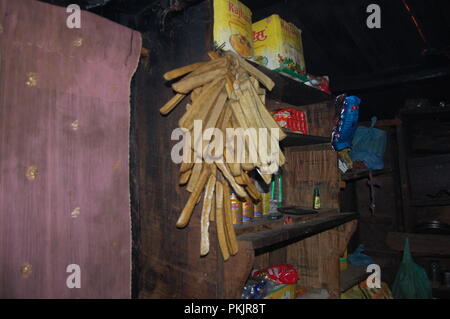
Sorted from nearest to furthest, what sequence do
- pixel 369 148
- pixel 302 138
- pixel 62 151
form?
pixel 62 151
pixel 302 138
pixel 369 148

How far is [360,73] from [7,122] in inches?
143

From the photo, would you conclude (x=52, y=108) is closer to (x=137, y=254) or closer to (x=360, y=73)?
(x=137, y=254)

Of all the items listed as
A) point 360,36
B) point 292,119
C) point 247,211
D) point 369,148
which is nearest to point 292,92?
point 292,119

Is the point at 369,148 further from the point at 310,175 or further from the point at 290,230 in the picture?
the point at 290,230

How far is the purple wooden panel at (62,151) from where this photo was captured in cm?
123

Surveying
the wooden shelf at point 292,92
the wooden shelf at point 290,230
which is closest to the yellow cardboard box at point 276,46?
the wooden shelf at point 292,92

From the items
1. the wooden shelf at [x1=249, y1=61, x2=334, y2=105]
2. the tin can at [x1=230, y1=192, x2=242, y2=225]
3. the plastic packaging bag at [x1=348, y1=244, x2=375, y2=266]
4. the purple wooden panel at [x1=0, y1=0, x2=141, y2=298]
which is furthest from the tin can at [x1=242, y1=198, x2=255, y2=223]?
the plastic packaging bag at [x1=348, y1=244, x2=375, y2=266]

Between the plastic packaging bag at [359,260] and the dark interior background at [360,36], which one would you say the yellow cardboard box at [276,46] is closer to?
the dark interior background at [360,36]

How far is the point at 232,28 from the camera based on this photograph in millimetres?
1652

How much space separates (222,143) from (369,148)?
9.68 feet

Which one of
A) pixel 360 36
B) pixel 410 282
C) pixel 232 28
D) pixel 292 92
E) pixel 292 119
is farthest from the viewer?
pixel 410 282

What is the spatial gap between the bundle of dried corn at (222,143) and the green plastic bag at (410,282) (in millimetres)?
3604

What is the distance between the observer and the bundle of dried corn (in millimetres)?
1408

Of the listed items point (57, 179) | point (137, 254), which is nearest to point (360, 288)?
point (137, 254)
